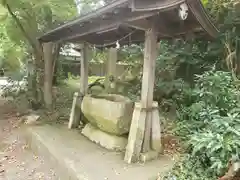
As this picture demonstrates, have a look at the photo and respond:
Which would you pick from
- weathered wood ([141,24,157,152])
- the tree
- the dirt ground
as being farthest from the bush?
the tree

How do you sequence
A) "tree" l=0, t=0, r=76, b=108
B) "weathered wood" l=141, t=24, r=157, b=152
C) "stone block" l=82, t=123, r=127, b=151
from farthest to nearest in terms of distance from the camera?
"tree" l=0, t=0, r=76, b=108, "stone block" l=82, t=123, r=127, b=151, "weathered wood" l=141, t=24, r=157, b=152

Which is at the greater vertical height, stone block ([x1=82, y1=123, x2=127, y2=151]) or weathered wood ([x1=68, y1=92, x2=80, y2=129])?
weathered wood ([x1=68, y1=92, x2=80, y2=129])

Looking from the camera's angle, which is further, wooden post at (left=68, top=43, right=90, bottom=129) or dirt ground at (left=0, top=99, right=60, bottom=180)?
wooden post at (left=68, top=43, right=90, bottom=129)

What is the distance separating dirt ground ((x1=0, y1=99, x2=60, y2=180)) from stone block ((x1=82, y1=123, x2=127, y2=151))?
3.54 feet

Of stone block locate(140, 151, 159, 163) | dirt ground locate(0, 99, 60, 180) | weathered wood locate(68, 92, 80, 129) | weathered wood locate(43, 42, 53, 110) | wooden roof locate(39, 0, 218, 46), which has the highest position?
wooden roof locate(39, 0, 218, 46)

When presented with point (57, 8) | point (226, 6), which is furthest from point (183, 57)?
point (57, 8)

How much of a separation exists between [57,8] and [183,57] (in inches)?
152

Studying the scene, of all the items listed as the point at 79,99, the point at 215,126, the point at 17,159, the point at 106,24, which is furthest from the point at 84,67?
the point at 215,126

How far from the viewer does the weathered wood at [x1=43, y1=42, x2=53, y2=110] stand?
7.80 meters

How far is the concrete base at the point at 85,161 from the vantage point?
12.2ft

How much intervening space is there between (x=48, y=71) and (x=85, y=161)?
4.51 metres

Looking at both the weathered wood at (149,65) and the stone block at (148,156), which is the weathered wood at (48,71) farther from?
the stone block at (148,156)

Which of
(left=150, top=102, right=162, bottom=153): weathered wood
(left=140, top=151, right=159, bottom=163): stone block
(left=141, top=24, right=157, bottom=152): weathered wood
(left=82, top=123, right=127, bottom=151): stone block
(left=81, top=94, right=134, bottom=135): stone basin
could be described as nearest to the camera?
(left=141, top=24, right=157, bottom=152): weathered wood

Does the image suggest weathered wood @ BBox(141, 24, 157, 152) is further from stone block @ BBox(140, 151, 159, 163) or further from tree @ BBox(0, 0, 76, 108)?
tree @ BBox(0, 0, 76, 108)
